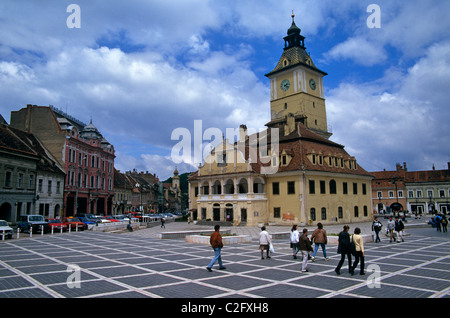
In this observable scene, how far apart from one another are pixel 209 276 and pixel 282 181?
3286 cm

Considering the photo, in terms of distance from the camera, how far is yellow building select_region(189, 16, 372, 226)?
1657 inches

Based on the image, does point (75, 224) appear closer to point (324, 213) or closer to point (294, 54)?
point (324, 213)

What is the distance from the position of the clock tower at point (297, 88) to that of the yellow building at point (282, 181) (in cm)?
924

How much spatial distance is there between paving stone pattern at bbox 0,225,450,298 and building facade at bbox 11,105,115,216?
34197 millimetres

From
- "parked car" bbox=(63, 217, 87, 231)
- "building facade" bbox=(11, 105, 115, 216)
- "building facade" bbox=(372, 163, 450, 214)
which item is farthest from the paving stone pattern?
"building facade" bbox=(372, 163, 450, 214)

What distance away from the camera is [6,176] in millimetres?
37406

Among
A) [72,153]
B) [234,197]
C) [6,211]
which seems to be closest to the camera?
[6,211]

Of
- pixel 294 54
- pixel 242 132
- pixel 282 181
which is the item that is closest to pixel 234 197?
pixel 282 181

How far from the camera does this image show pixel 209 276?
1183cm

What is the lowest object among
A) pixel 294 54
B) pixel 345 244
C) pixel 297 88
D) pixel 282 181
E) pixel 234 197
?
pixel 345 244

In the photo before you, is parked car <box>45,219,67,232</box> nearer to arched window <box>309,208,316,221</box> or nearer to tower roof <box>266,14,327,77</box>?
arched window <box>309,208,316,221</box>

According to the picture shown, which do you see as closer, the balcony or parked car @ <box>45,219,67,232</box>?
parked car @ <box>45,219,67,232</box>
